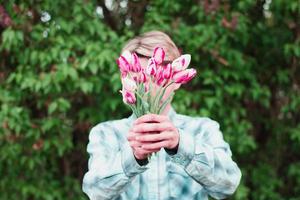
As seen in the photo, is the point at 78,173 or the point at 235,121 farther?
the point at 78,173

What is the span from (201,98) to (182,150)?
1.81 m

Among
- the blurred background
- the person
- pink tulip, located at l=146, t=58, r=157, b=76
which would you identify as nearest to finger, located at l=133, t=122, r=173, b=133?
the person

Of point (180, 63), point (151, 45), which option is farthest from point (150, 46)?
point (180, 63)

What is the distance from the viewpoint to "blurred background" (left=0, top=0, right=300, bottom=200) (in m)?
2.89

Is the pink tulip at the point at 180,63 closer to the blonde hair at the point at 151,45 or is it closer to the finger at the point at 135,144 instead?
the finger at the point at 135,144

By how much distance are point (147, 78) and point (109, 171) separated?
25 centimetres

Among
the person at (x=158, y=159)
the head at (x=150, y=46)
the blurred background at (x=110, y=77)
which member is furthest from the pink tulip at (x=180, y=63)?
the blurred background at (x=110, y=77)

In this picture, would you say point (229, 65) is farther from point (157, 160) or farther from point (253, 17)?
point (157, 160)

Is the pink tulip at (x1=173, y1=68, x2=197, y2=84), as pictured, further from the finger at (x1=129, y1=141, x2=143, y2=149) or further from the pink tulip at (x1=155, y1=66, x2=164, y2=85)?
the finger at (x1=129, y1=141, x2=143, y2=149)

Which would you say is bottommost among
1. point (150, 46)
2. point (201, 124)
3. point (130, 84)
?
point (201, 124)

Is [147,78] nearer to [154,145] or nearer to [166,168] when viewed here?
[154,145]

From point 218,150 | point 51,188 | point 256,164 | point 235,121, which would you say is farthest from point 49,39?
point 218,150

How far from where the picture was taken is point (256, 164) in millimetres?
3537

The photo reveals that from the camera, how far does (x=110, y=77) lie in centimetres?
289
